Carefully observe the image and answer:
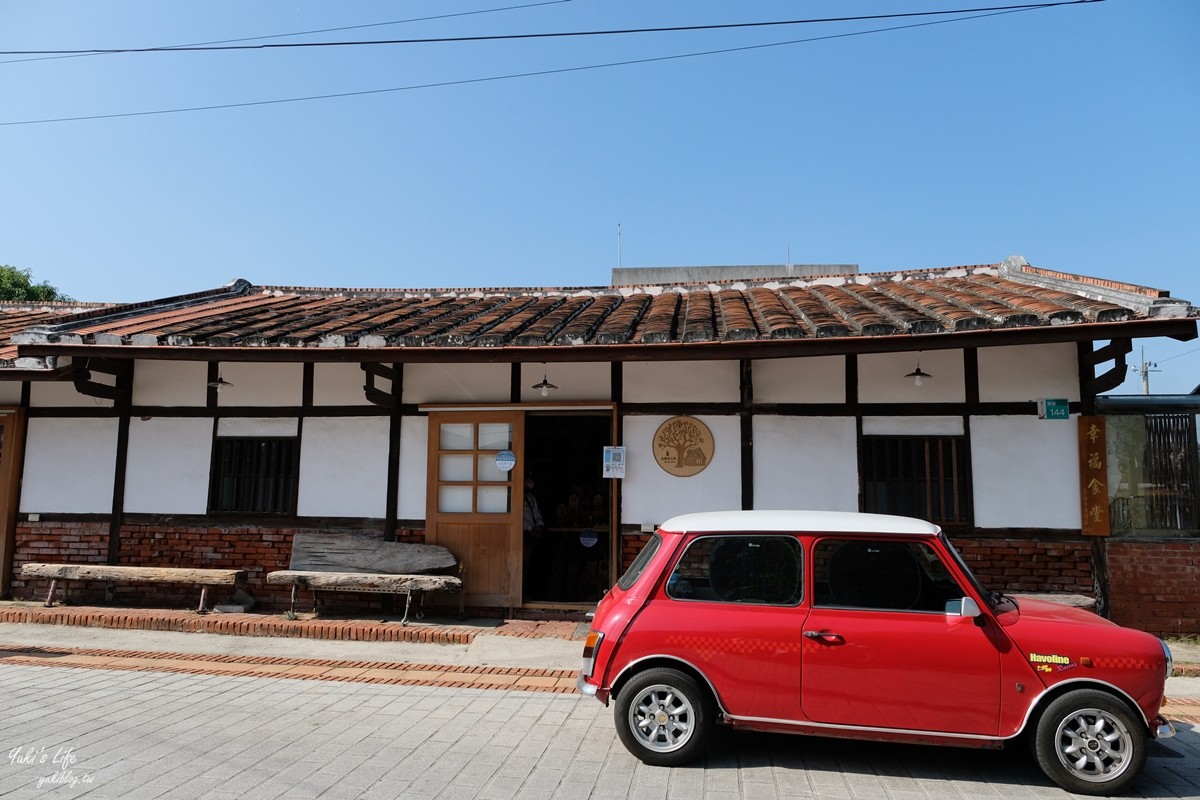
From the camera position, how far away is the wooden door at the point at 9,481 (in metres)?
9.11

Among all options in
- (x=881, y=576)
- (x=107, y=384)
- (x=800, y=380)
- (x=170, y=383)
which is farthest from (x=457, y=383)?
(x=881, y=576)

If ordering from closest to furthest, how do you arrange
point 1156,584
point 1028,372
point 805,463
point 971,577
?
point 971,577 < point 1156,584 < point 1028,372 < point 805,463

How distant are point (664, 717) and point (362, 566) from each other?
4.97 meters

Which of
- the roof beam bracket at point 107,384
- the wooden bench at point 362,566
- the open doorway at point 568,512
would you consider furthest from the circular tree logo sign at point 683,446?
the roof beam bracket at point 107,384

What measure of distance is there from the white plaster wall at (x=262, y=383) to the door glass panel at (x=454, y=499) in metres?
2.15

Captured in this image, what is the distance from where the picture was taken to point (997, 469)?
7.70 metres

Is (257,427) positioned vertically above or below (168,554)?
above

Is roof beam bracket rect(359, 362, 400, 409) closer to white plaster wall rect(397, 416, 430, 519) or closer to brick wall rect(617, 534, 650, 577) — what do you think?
white plaster wall rect(397, 416, 430, 519)

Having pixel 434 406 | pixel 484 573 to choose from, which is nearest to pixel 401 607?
pixel 484 573

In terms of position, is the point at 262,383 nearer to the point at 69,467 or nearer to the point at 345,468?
the point at 345,468

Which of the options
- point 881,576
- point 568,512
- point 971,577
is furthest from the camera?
point 568,512

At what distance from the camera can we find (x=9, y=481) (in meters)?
9.19

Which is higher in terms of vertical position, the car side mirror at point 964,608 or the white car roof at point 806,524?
the white car roof at point 806,524

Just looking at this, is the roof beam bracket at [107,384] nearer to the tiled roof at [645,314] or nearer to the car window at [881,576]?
the tiled roof at [645,314]
